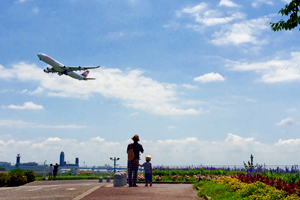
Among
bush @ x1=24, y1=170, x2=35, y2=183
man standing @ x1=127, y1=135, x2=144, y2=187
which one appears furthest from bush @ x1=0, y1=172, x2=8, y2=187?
man standing @ x1=127, y1=135, x2=144, y2=187

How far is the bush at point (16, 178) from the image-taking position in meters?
22.8

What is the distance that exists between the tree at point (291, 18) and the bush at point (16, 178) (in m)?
19.2

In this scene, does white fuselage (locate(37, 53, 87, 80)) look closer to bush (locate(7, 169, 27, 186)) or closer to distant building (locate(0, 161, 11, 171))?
distant building (locate(0, 161, 11, 171))

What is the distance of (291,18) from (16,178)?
19852mm

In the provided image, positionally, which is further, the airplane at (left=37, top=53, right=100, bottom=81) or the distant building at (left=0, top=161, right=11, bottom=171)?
the airplane at (left=37, top=53, right=100, bottom=81)

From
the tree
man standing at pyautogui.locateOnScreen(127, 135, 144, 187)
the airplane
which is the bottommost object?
man standing at pyautogui.locateOnScreen(127, 135, 144, 187)

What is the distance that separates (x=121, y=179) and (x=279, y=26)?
29.7 ft

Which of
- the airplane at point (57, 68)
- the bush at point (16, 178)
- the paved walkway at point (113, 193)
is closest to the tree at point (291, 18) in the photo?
the paved walkway at point (113, 193)

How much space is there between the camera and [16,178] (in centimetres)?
2294

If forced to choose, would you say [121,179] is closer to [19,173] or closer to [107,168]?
[19,173]

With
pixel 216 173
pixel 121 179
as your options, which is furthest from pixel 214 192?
pixel 216 173

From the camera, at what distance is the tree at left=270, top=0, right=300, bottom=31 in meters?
11.1

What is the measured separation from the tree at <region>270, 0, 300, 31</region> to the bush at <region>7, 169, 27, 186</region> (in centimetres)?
1920

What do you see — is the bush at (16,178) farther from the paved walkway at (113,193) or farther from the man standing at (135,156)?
the man standing at (135,156)
